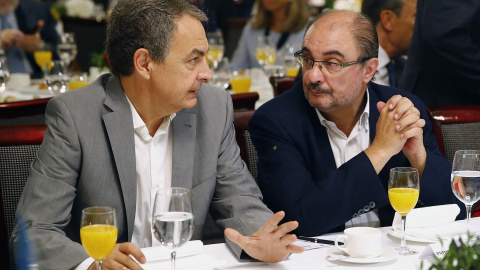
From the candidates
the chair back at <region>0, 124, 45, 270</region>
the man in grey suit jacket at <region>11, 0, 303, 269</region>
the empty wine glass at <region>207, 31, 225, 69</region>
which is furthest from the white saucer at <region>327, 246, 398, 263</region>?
the empty wine glass at <region>207, 31, 225, 69</region>

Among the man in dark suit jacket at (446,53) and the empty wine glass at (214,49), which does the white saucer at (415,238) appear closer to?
the man in dark suit jacket at (446,53)

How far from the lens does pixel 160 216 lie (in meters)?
1.53

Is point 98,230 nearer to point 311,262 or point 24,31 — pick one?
point 311,262

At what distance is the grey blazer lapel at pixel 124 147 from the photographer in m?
2.08

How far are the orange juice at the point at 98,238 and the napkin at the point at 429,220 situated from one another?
820mm

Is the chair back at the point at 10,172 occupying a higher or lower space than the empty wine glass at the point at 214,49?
lower

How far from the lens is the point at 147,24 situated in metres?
2.10

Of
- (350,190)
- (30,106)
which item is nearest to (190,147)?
(350,190)

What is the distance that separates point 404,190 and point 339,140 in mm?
555

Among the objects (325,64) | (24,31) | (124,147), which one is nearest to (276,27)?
(24,31)

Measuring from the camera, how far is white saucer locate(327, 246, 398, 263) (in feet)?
5.68

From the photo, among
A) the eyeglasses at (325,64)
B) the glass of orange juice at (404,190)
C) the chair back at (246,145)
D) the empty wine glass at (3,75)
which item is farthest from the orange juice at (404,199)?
the empty wine glass at (3,75)

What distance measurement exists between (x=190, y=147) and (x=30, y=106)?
2.88 feet

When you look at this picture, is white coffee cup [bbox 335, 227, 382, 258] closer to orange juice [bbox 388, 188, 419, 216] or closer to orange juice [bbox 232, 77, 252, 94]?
orange juice [bbox 388, 188, 419, 216]
